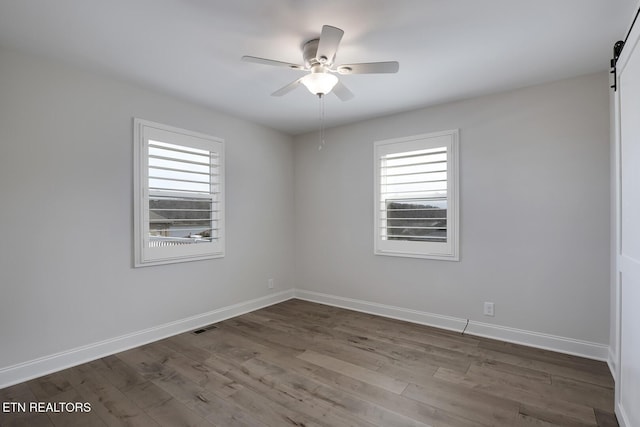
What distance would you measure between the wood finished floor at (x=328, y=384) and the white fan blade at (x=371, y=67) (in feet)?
7.35

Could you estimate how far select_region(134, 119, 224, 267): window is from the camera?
304 cm

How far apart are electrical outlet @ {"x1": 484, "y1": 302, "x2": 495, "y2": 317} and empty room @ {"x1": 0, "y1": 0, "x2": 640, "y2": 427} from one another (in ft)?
0.07

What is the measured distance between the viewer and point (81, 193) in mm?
2660

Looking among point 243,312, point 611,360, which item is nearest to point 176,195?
point 243,312

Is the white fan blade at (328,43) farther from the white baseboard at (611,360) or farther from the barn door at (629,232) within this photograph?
the white baseboard at (611,360)

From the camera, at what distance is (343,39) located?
2232 mm

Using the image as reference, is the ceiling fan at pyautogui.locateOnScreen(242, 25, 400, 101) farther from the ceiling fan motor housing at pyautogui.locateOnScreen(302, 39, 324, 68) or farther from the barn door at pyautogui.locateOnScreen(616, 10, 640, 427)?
the barn door at pyautogui.locateOnScreen(616, 10, 640, 427)

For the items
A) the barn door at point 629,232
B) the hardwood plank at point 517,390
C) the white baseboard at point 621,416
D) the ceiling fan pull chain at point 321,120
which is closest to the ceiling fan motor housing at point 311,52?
the ceiling fan pull chain at point 321,120

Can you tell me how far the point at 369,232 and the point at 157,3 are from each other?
10.1 ft

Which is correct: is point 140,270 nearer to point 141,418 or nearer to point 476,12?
point 141,418

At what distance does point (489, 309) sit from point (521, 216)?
3.25ft

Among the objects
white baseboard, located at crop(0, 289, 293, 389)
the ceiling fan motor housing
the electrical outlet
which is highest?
the ceiling fan motor housing

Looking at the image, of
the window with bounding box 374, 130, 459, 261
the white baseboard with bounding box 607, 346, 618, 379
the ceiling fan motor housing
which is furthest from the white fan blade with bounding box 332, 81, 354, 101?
the white baseboard with bounding box 607, 346, 618, 379

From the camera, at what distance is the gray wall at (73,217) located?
2.33 m
